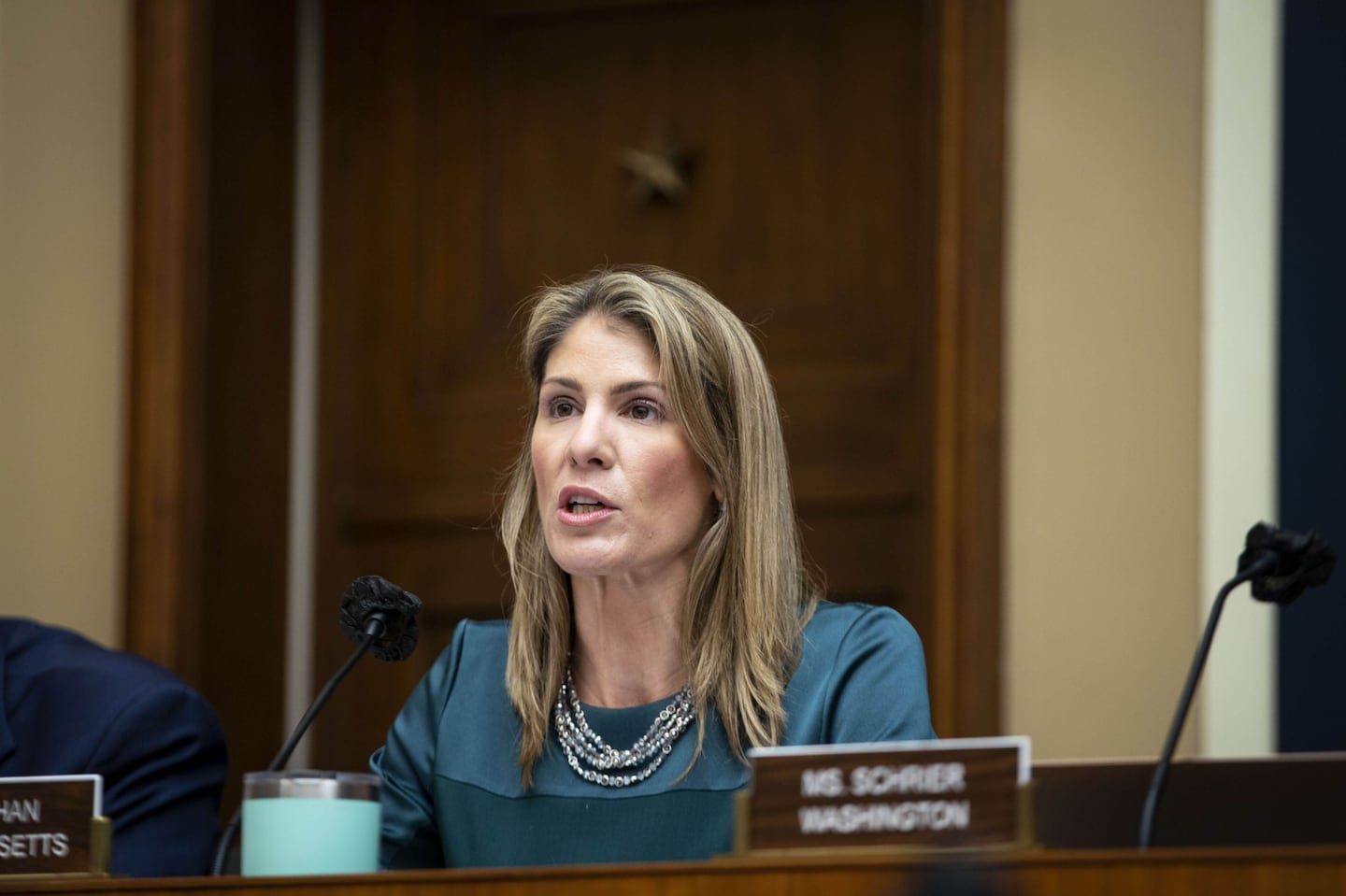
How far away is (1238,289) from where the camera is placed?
3096 mm

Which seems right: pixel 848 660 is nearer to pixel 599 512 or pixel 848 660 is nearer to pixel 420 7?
pixel 599 512

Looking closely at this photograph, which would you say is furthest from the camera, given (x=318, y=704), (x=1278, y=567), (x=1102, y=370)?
(x=1102, y=370)

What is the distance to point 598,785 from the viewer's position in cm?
223

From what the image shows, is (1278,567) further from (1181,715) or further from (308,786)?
(308,786)

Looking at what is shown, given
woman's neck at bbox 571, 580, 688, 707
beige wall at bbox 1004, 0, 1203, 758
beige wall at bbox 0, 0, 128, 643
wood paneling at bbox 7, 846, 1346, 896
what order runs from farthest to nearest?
beige wall at bbox 0, 0, 128, 643 < beige wall at bbox 1004, 0, 1203, 758 < woman's neck at bbox 571, 580, 688, 707 < wood paneling at bbox 7, 846, 1346, 896

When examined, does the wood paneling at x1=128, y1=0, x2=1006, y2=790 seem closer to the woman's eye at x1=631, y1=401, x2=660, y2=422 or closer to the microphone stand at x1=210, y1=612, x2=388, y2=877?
the woman's eye at x1=631, y1=401, x2=660, y2=422

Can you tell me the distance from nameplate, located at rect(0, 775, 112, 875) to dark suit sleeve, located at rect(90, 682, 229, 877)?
0.65m

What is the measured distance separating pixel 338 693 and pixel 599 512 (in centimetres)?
168

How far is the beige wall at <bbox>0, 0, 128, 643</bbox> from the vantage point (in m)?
3.52

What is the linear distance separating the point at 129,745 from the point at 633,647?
0.65 m

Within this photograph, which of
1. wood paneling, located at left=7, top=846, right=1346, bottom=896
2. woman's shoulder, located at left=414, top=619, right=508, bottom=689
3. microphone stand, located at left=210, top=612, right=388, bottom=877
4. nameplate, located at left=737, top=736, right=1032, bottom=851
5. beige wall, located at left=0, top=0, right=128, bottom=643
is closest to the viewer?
wood paneling, located at left=7, top=846, right=1346, bottom=896

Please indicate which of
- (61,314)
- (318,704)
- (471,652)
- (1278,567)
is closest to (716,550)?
(471,652)

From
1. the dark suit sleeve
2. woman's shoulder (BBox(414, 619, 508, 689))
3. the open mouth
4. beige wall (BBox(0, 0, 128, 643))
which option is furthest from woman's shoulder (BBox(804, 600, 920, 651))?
beige wall (BBox(0, 0, 128, 643))

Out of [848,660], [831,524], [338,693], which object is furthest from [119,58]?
[848,660]
